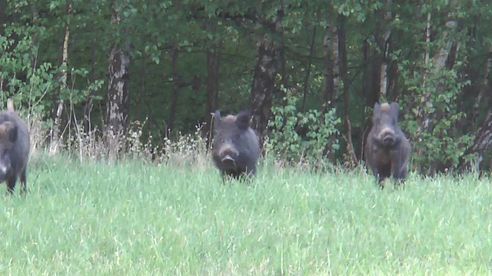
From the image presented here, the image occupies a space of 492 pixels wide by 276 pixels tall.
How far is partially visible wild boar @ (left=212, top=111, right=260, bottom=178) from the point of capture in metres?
13.2

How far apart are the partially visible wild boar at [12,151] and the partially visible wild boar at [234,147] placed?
8.16 feet

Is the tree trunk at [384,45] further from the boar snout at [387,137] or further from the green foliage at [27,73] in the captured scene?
the boar snout at [387,137]

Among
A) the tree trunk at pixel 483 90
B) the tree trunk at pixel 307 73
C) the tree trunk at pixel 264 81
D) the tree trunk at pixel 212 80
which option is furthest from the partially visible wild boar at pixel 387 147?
the tree trunk at pixel 212 80

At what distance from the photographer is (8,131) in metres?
11.8

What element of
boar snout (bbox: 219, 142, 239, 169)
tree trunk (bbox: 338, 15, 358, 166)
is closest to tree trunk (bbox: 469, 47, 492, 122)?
tree trunk (bbox: 338, 15, 358, 166)

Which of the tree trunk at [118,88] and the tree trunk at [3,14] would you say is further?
the tree trunk at [3,14]

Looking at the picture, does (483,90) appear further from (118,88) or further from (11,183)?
(11,183)

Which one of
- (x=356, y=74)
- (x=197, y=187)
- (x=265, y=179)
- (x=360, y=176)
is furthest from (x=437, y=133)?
(x=197, y=187)

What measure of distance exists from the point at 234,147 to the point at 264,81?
38.7ft

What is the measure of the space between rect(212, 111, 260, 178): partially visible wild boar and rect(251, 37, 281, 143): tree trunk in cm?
1093

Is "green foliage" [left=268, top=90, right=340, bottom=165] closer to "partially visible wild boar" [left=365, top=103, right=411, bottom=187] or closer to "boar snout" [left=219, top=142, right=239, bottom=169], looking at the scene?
"partially visible wild boar" [left=365, top=103, right=411, bottom=187]

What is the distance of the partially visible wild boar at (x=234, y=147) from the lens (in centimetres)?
1321

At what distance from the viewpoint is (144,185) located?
12.7 meters

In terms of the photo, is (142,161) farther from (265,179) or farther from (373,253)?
(373,253)
